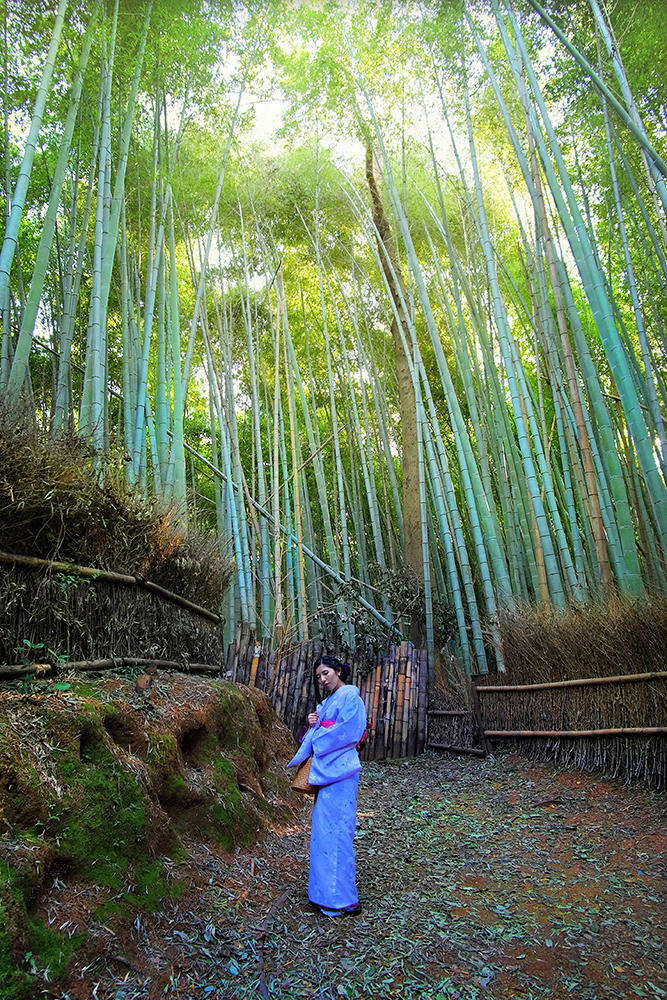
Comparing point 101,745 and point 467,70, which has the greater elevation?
point 467,70

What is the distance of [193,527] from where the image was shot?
11.8 feet

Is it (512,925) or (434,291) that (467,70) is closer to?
(434,291)

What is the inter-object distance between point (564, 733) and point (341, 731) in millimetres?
1874

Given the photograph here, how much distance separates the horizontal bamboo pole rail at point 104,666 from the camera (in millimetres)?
1697

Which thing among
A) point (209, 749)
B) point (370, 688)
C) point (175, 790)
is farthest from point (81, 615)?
point (370, 688)

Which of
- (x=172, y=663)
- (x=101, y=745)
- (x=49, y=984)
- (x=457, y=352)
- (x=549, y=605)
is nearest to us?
(x=49, y=984)

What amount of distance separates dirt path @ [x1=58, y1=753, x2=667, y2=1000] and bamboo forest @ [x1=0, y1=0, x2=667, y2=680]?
4.12ft

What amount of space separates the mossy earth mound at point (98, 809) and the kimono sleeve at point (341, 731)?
46 centimetres

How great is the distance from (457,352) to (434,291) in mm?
2421

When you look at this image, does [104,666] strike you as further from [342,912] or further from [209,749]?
[342,912]

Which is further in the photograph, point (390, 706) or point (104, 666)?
point (390, 706)

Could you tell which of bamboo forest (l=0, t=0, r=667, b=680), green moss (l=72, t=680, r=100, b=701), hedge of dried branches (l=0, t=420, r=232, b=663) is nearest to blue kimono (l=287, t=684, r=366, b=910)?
green moss (l=72, t=680, r=100, b=701)

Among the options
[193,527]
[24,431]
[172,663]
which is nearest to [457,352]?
[193,527]

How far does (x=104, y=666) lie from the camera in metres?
2.17
